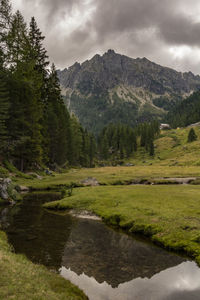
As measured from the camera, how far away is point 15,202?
3416 cm

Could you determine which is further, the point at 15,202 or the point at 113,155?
the point at 113,155

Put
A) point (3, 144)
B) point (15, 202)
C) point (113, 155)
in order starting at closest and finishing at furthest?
1. point (15, 202)
2. point (3, 144)
3. point (113, 155)

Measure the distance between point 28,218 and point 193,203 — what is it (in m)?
20.7

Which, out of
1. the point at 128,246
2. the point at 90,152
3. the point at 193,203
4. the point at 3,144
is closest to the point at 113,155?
the point at 90,152

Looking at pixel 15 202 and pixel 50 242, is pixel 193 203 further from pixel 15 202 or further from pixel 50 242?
pixel 15 202

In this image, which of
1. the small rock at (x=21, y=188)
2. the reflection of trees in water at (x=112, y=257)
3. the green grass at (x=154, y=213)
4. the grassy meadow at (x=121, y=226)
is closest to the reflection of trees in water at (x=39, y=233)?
the reflection of trees in water at (x=112, y=257)

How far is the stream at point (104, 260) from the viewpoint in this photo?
12.9 meters

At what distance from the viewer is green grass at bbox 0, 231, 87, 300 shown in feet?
31.4

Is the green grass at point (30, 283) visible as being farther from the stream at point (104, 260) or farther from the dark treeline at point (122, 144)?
the dark treeline at point (122, 144)

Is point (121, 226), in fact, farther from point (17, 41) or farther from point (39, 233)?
point (17, 41)

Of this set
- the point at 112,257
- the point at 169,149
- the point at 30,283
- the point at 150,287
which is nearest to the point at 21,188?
the point at 112,257

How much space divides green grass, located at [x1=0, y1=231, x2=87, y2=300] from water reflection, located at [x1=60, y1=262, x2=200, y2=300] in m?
1.11

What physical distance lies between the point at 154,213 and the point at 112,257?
1026 cm

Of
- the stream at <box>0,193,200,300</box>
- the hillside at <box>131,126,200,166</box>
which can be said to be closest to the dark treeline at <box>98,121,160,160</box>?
the hillside at <box>131,126,200,166</box>
